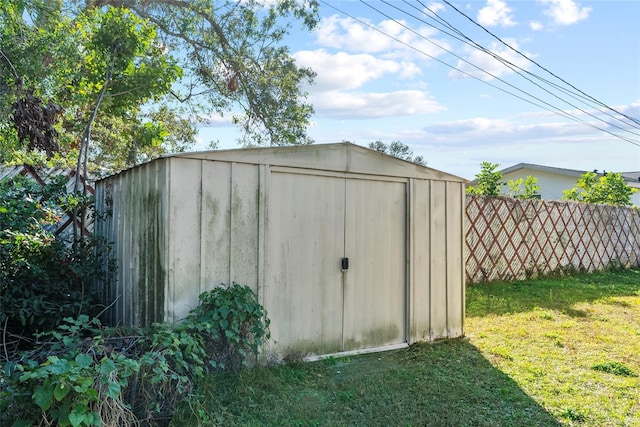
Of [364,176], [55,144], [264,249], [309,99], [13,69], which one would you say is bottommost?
[264,249]

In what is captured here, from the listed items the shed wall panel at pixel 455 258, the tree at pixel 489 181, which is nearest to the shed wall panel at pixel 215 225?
the shed wall panel at pixel 455 258

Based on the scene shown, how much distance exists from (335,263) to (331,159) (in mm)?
908

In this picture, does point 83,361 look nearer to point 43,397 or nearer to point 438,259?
point 43,397

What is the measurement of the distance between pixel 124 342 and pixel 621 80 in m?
10.7

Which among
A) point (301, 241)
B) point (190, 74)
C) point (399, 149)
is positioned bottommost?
point (301, 241)

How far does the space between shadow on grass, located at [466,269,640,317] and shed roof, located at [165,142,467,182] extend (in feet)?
7.82

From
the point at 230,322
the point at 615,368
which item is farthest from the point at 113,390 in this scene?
the point at 615,368

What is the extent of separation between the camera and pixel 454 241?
4629mm

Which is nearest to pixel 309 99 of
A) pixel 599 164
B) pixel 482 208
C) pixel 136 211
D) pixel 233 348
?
pixel 482 208

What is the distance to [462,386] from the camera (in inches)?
129

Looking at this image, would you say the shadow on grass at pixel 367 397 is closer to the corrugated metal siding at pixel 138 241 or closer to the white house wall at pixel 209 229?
the white house wall at pixel 209 229

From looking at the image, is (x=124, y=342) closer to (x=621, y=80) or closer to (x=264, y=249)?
(x=264, y=249)

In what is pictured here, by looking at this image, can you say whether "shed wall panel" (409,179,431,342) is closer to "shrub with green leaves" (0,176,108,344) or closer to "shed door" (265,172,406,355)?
"shed door" (265,172,406,355)

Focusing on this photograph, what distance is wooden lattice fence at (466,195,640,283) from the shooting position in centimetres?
757
